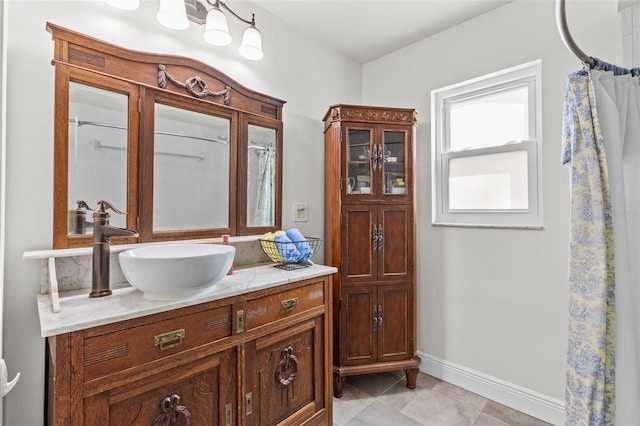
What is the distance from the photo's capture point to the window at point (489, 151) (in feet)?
6.25

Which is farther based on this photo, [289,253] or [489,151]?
[489,151]

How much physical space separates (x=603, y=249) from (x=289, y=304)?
4.01ft

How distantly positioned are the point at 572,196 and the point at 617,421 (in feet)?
2.51

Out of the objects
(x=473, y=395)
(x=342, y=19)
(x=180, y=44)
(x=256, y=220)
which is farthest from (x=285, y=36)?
(x=473, y=395)

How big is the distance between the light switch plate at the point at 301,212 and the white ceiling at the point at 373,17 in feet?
4.07

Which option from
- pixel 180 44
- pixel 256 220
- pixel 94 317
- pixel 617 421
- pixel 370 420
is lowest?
pixel 370 420

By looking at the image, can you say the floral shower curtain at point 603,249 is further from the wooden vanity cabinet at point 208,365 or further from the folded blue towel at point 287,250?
the folded blue towel at point 287,250

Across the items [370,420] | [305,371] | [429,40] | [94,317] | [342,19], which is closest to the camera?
[94,317]

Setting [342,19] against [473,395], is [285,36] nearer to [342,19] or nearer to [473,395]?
[342,19]

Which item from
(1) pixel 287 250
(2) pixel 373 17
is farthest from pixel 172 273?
(2) pixel 373 17

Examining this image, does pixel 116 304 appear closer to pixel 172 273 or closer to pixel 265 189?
pixel 172 273

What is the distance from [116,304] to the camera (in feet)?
3.41

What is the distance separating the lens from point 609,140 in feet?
3.49

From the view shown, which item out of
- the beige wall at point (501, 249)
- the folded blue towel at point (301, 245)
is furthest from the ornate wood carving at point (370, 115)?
the folded blue towel at point (301, 245)
